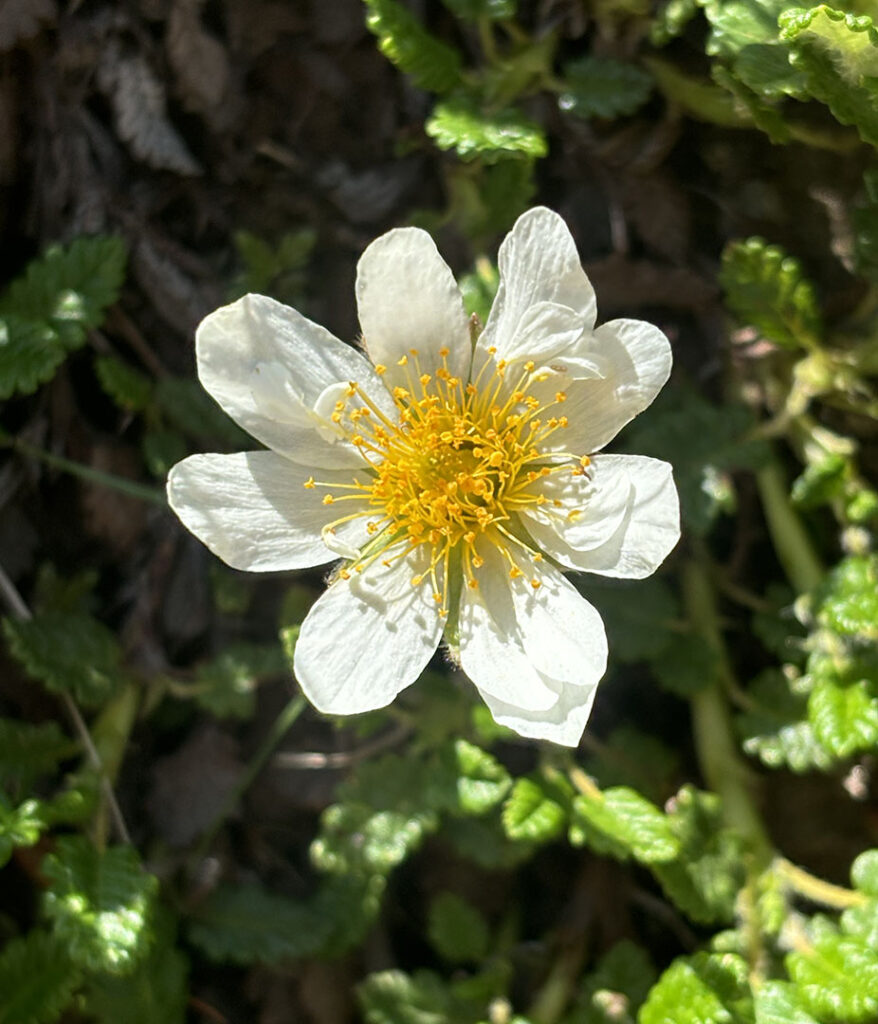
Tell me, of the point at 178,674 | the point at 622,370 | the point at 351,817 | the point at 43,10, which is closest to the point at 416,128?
the point at 43,10

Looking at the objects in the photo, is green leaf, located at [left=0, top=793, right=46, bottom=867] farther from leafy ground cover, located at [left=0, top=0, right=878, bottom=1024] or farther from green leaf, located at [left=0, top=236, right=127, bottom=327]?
green leaf, located at [left=0, top=236, right=127, bottom=327]

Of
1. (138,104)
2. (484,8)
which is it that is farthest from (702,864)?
(138,104)

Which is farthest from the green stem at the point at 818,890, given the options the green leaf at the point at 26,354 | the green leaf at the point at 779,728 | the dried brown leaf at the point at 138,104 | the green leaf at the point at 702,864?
the dried brown leaf at the point at 138,104

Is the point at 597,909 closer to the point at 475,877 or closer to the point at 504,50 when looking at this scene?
the point at 475,877

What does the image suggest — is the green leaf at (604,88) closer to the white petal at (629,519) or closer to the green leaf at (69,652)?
the white petal at (629,519)

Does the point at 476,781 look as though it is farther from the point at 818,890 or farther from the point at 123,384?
the point at 123,384

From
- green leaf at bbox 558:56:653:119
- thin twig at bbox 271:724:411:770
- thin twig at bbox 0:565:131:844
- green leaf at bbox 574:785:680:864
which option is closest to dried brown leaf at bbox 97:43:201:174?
green leaf at bbox 558:56:653:119
